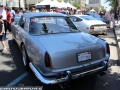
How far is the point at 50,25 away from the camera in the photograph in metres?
4.62

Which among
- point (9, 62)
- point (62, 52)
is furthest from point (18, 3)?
point (62, 52)

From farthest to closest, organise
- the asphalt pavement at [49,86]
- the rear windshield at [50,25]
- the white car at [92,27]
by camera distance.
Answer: the white car at [92,27] < the rear windshield at [50,25] < the asphalt pavement at [49,86]

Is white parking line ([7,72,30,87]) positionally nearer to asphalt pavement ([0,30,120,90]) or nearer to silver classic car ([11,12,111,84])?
asphalt pavement ([0,30,120,90])

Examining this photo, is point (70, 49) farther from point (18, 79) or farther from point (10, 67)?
point (10, 67)

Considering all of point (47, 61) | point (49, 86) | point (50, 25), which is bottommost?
point (49, 86)

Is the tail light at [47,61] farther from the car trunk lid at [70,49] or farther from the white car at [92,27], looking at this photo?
the white car at [92,27]

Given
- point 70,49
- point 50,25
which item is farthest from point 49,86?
point 50,25

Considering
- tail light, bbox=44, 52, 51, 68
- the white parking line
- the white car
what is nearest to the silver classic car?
tail light, bbox=44, 52, 51, 68

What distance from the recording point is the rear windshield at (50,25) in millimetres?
4401

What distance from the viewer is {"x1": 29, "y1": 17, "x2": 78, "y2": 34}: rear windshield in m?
4.40

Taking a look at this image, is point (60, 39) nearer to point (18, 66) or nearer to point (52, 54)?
point (52, 54)

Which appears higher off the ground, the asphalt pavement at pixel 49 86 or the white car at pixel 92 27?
the white car at pixel 92 27

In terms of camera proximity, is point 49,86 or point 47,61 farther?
point 49,86

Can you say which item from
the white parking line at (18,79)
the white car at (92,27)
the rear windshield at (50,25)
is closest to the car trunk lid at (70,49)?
the rear windshield at (50,25)
